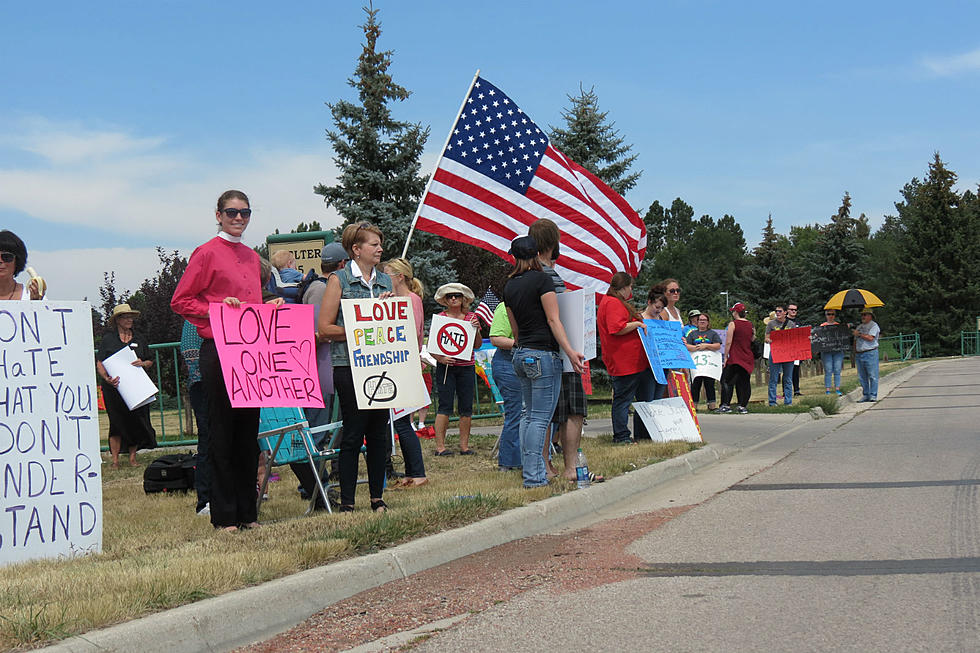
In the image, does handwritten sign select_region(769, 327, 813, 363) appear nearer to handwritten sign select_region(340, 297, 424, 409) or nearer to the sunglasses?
handwritten sign select_region(340, 297, 424, 409)

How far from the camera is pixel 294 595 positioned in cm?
480

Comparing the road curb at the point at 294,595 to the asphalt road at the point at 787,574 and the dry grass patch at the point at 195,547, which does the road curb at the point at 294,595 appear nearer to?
the dry grass patch at the point at 195,547

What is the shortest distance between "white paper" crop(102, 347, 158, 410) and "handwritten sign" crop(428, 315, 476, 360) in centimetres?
346

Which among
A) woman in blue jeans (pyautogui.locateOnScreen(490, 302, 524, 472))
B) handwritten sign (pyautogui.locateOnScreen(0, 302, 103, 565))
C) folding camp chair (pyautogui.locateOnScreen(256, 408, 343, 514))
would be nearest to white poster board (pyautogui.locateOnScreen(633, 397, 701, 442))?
woman in blue jeans (pyautogui.locateOnScreen(490, 302, 524, 472))

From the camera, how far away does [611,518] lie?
7371 mm

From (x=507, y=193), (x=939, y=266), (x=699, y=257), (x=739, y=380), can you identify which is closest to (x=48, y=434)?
(x=507, y=193)

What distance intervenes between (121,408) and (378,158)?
17.8m

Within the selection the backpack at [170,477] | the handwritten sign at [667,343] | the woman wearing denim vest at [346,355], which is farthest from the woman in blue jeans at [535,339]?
the handwritten sign at [667,343]

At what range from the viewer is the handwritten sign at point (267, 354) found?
6344 mm

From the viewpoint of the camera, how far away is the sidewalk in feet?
13.3

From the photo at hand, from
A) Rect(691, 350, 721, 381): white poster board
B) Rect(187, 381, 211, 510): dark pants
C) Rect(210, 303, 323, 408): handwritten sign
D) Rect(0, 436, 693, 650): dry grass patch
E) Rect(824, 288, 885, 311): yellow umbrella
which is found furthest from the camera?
Rect(824, 288, 885, 311): yellow umbrella

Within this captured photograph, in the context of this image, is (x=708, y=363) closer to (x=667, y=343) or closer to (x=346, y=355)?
(x=667, y=343)

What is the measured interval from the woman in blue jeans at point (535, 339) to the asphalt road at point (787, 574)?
89 cm

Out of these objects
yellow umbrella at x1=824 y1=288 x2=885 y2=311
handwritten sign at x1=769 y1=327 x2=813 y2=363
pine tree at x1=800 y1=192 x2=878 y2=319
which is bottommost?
handwritten sign at x1=769 y1=327 x2=813 y2=363
